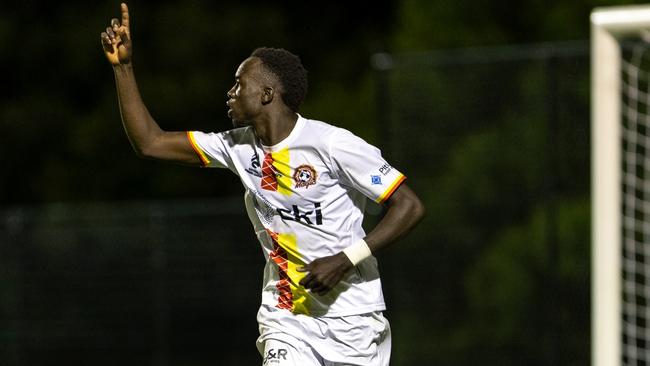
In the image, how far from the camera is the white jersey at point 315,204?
5.02m

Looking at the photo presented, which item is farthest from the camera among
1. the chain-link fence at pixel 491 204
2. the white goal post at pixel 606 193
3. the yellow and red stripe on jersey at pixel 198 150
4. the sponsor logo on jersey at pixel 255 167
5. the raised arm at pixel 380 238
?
the chain-link fence at pixel 491 204

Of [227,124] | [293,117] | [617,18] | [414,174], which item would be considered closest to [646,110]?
[414,174]

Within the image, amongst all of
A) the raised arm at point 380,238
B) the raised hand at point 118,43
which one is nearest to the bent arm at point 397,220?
the raised arm at point 380,238

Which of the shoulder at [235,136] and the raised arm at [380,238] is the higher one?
the shoulder at [235,136]

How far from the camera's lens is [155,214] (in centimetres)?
1315

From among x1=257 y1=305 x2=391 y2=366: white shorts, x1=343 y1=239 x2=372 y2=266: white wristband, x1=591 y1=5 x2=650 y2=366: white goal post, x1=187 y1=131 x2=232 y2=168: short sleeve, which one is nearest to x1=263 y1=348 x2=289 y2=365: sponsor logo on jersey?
x1=257 y1=305 x2=391 y2=366: white shorts

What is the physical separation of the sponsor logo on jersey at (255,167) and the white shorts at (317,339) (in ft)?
1.74

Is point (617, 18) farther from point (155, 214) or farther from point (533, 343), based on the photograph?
point (155, 214)

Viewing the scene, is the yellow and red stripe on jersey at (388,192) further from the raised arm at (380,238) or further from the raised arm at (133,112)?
the raised arm at (133,112)

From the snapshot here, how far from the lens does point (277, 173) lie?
16.7ft

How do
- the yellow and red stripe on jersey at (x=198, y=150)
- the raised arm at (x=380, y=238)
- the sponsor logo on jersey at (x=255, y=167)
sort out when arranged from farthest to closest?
the yellow and red stripe on jersey at (x=198, y=150) → the sponsor logo on jersey at (x=255, y=167) → the raised arm at (x=380, y=238)

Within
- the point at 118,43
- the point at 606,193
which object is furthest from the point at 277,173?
the point at 606,193

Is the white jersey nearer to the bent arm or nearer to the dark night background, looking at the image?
the bent arm

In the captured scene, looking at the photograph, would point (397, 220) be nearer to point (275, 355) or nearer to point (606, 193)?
point (275, 355)
